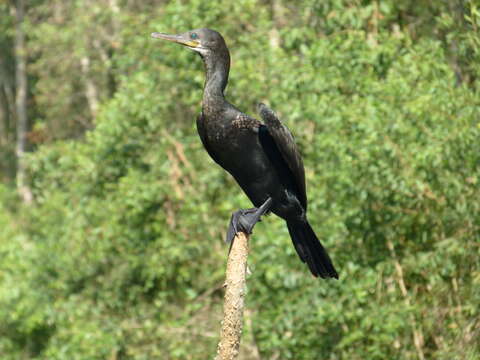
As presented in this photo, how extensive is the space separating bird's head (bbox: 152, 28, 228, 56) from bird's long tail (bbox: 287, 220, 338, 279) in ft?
3.88

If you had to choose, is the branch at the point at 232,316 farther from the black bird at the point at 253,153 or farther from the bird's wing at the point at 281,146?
the bird's wing at the point at 281,146

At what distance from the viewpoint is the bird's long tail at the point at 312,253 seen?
5770mm

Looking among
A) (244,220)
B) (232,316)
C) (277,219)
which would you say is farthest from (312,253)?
(277,219)

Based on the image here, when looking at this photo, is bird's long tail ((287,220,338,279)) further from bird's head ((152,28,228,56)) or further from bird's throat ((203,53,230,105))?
bird's head ((152,28,228,56))

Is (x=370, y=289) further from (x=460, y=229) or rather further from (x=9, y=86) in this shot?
(x=9, y=86)

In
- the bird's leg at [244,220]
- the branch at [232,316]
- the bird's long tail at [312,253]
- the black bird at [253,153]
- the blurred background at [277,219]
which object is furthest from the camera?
the blurred background at [277,219]

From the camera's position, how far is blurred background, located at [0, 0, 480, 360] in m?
7.94

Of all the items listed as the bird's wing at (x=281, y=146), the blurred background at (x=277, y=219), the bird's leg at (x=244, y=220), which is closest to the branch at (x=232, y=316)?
the bird's leg at (x=244, y=220)

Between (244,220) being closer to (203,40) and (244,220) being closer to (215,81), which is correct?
(215,81)

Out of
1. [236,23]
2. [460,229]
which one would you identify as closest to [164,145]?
[236,23]

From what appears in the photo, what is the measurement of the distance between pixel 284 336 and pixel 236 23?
4030 mm

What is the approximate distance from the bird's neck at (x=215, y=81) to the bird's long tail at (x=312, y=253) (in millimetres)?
943

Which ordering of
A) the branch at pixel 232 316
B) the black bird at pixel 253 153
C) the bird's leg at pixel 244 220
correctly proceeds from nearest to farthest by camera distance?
the branch at pixel 232 316, the bird's leg at pixel 244 220, the black bird at pixel 253 153

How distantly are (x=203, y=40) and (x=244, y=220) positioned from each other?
3.94 feet
